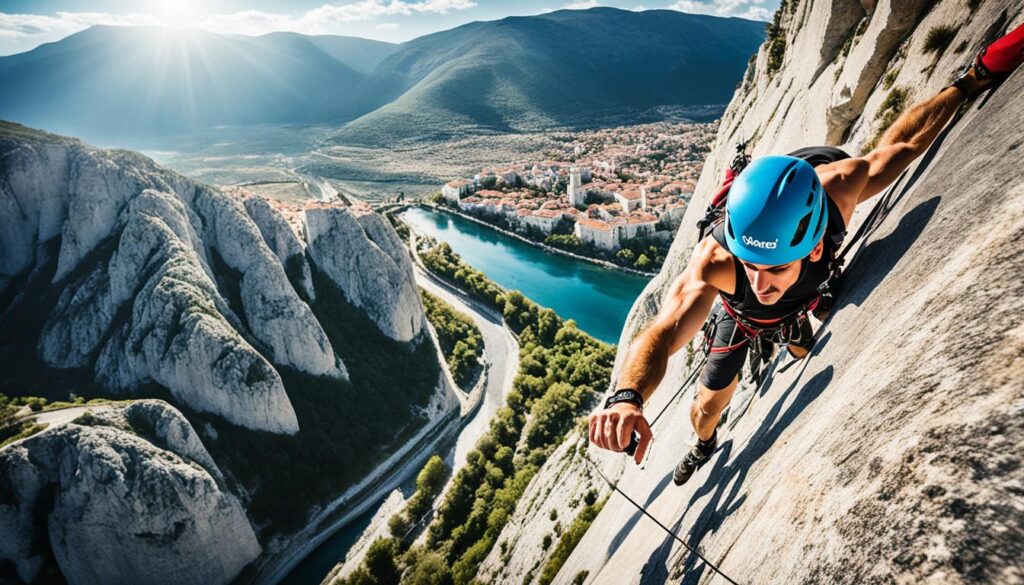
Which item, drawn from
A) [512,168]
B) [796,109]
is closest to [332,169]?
[512,168]

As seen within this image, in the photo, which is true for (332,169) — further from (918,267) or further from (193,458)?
(918,267)

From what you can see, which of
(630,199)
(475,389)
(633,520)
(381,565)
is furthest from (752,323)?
(630,199)

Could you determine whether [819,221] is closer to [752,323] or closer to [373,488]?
[752,323]

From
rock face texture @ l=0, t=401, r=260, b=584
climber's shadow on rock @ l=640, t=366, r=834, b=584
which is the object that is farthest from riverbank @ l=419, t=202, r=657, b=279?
climber's shadow on rock @ l=640, t=366, r=834, b=584

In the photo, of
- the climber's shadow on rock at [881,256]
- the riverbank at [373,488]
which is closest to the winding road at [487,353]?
the riverbank at [373,488]

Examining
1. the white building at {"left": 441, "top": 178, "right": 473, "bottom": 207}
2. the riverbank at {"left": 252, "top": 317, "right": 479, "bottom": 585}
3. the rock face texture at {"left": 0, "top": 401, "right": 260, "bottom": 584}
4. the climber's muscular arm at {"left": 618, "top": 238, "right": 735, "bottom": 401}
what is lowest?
the white building at {"left": 441, "top": 178, "right": 473, "bottom": 207}

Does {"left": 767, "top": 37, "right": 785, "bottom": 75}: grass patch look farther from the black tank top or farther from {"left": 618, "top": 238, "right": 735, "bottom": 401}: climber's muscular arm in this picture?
{"left": 618, "top": 238, "right": 735, "bottom": 401}: climber's muscular arm
